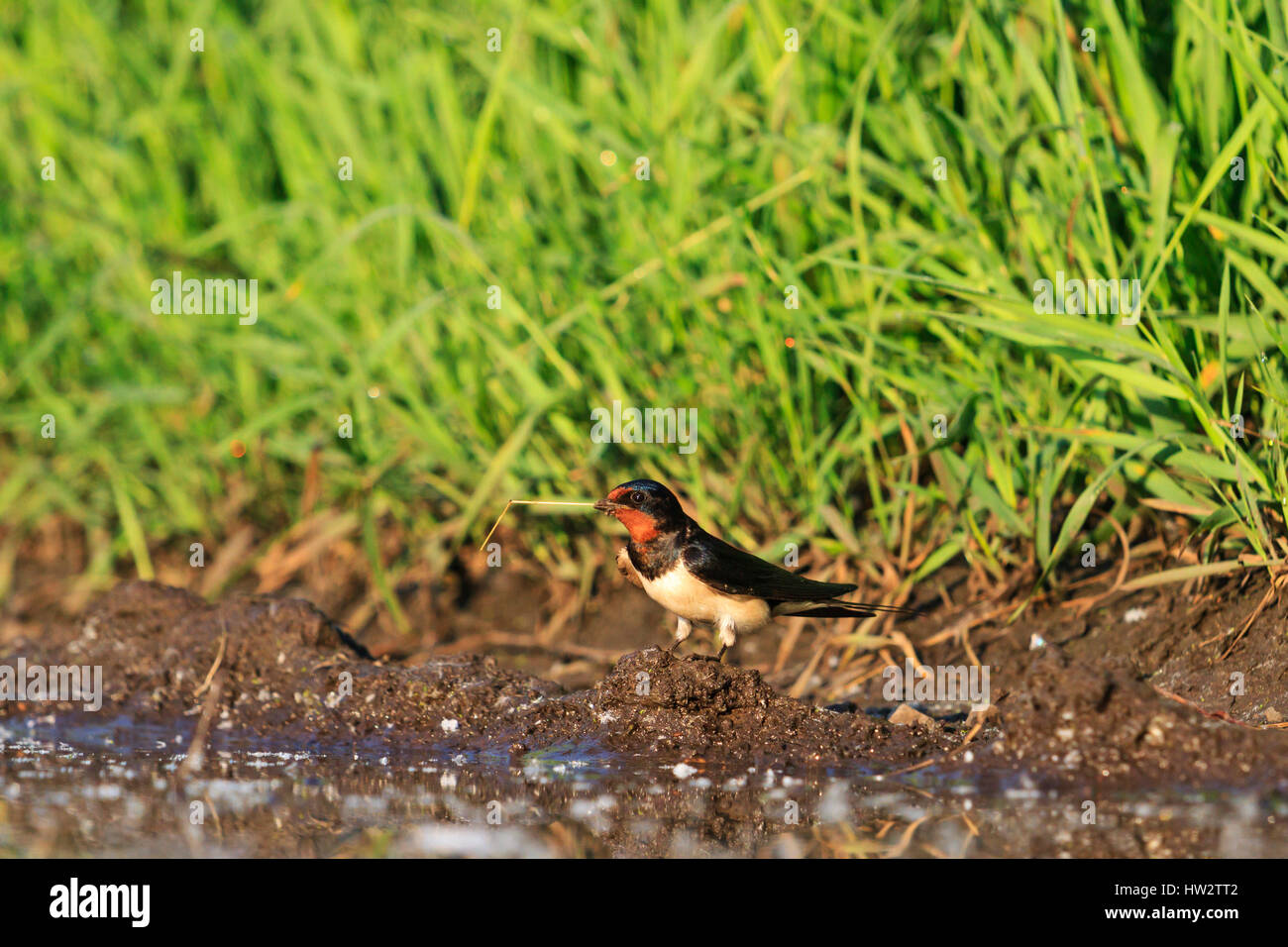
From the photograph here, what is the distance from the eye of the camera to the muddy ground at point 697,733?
2682 mm

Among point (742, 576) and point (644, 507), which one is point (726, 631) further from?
point (644, 507)

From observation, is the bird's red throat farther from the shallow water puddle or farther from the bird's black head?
the shallow water puddle

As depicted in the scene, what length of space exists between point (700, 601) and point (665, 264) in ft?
4.24

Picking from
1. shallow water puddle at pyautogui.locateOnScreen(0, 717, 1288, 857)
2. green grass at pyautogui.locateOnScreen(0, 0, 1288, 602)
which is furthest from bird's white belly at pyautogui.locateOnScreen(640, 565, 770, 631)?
green grass at pyautogui.locateOnScreen(0, 0, 1288, 602)

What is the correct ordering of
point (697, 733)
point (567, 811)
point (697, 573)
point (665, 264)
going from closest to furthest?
point (567, 811) < point (697, 733) < point (697, 573) < point (665, 264)

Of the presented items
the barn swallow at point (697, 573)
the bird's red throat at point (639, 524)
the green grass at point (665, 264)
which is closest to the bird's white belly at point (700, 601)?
the barn swallow at point (697, 573)

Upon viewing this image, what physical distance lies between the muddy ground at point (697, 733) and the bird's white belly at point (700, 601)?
0.54ft

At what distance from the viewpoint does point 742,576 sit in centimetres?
346

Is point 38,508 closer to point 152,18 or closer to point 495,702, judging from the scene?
point 152,18

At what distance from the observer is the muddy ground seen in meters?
2.68

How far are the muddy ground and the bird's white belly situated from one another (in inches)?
6.4

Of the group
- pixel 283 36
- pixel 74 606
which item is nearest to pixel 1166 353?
pixel 283 36

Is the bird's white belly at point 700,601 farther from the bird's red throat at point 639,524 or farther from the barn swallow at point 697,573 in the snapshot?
the bird's red throat at point 639,524

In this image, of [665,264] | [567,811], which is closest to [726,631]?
[567,811]
